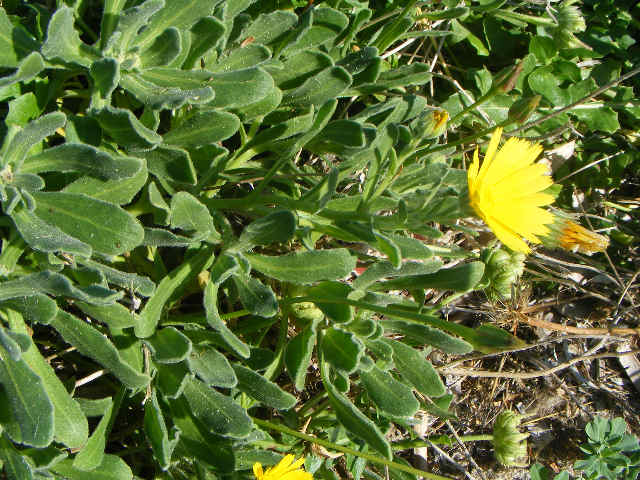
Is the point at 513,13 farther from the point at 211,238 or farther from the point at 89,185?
the point at 89,185

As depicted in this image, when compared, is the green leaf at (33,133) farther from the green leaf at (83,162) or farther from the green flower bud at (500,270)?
the green flower bud at (500,270)

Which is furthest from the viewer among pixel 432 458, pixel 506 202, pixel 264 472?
pixel 432 458

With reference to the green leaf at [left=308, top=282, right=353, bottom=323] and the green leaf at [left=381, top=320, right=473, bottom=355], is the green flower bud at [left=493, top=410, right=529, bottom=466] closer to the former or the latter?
the green leaf at [left=381, top=320, right=473, bottom=355]

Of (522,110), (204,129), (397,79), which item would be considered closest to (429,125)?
(522,110)

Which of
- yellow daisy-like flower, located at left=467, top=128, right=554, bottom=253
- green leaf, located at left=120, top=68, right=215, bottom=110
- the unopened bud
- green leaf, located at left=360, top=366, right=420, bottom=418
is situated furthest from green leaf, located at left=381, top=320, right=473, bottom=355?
green leaf, located at left=120, top=68, right=215, bottom=110

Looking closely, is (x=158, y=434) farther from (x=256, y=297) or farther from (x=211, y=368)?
(x=256, y=297)

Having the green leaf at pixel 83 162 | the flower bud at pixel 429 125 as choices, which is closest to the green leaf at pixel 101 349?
the green leaf at pixel 83 162

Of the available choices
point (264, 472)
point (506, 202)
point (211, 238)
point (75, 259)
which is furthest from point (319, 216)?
point (264, 472)
